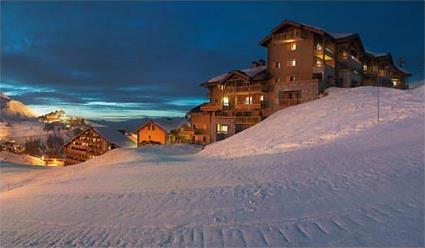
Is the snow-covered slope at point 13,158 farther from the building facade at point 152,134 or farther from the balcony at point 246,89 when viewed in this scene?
the balcony at point 246,89

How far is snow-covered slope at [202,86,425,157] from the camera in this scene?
2298 cm

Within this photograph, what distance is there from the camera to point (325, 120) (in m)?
26.9

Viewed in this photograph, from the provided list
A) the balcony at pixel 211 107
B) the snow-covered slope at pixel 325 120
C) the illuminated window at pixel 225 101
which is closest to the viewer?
the snow-covered slope at pixel 325 120

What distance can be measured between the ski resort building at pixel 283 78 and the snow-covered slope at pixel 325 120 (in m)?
3.76

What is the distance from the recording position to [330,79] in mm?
38562

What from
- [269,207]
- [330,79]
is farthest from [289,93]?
[269,207]

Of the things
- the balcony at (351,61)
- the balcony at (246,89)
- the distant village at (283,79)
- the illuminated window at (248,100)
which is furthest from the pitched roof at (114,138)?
the balcony at (351,61)

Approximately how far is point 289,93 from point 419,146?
23.8 metres

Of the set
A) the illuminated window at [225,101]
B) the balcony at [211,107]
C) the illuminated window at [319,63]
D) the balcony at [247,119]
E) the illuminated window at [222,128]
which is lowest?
the illuminated window at [222,128]

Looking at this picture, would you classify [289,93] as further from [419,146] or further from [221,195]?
[221,195]

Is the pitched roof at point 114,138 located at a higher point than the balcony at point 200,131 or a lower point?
lower

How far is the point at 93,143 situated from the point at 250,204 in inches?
2005

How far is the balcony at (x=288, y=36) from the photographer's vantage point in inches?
1476

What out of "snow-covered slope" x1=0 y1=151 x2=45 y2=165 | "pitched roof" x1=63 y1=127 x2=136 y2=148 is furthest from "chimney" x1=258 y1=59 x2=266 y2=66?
"snow-covered slope" x1=0 y1=151 x2=45 y2=165
